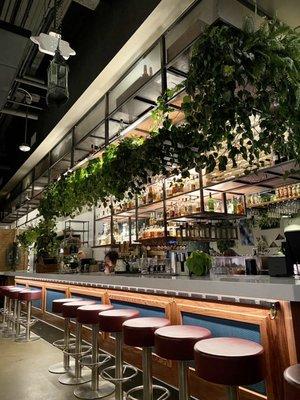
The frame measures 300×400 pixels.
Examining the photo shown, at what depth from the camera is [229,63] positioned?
2.04m

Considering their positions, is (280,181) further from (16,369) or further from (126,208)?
(16,369)

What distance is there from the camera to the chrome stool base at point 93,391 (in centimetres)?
287

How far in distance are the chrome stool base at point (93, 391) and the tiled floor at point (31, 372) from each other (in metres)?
0.06

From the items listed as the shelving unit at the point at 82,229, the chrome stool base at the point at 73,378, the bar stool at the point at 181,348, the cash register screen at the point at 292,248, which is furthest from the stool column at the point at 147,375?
the shelving unit at the point at 82,229

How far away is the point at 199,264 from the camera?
2570mm

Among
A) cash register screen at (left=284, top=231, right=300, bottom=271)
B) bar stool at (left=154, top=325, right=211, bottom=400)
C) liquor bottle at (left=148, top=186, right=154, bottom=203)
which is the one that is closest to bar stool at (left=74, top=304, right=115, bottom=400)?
bar stool at (left=154, top=325, right=211, bottom=400)

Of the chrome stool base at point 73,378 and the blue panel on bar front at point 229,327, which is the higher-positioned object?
the blue panel on bar front at point 229,327

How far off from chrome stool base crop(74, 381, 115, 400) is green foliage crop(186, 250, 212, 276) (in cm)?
147

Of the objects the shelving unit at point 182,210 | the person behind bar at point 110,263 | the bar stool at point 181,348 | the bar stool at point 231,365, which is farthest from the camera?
the shelving unit at point 182,210

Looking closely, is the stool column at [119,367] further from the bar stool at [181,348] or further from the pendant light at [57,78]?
the pendant light at [57,78]

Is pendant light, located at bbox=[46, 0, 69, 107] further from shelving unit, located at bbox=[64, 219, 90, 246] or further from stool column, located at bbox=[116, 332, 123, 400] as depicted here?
shelving unit, located at bbox=[64, 219, 90, 246]

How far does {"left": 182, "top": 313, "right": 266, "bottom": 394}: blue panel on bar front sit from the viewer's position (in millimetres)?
2076

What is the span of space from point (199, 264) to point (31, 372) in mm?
2567

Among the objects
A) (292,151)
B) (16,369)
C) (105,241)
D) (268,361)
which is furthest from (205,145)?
(105,241)
